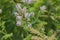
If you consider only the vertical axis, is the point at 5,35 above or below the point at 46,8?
below

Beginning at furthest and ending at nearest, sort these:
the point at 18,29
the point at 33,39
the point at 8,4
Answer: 1. the point at 8,4
2. the point at 18,29
3. the point at 33,39

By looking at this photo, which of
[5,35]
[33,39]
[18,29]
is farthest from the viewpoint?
[18,29]

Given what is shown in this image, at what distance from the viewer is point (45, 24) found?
1646mm

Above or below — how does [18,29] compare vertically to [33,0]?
below

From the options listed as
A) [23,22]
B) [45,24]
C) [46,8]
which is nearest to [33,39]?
[23,22]

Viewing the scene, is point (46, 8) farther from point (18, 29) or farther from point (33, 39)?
point (33, 39)

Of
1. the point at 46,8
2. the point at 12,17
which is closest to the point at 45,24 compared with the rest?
the point at 46,8

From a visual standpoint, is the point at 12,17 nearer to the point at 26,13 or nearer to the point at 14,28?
the point at 14,28

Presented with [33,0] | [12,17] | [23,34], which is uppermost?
[33,0]

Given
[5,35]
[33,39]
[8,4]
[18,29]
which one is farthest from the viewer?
[8,4]

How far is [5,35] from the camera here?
148 cm

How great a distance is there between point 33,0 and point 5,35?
1.33 feet

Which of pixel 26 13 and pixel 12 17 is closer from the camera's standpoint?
pixel 26 13

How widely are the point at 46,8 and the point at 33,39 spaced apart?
1.59 feet
